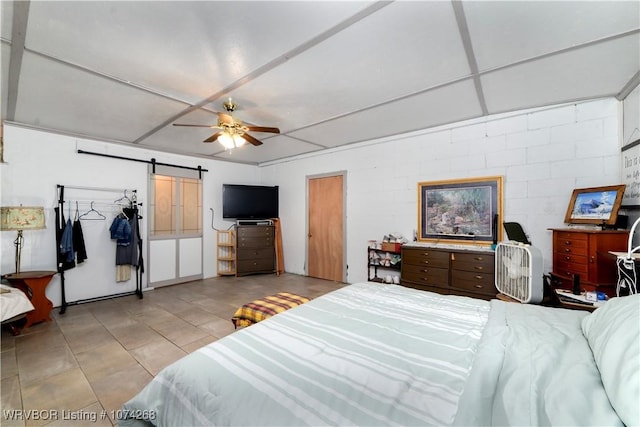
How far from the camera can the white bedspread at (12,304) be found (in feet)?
8.46

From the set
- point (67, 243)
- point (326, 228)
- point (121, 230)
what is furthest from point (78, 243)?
point (326, 228)

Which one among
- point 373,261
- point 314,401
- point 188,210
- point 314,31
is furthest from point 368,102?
point 188,210

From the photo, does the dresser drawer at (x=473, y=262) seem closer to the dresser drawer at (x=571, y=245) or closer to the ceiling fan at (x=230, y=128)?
the dresser drawer at (x=571, y=245)

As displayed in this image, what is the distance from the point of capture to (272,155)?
5.60 m

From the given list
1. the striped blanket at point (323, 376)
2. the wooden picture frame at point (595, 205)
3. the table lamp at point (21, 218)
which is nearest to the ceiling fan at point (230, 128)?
the striped blanket at point (323, 376)

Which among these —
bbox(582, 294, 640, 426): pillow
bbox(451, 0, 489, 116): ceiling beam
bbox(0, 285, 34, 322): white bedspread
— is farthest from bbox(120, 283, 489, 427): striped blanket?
bbox(0, 285, 34, 322): white bedspread

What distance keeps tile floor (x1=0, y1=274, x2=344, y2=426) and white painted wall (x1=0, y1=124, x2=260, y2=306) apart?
0.43 m

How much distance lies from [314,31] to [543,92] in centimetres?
255

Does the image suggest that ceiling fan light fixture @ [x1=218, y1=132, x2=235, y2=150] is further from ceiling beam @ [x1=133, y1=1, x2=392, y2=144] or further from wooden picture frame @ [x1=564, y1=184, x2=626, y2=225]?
wooden picture frame @ [x1=564, y1=184, x2=626, y2=225]

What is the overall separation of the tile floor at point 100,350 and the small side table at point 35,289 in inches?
4.3

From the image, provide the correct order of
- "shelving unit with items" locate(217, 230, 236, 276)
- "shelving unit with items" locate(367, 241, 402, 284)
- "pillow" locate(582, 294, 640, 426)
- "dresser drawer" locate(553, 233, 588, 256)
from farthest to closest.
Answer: "shelving unit with items" locate(217, 230, 236, 276)
"shelving unit with items" locate(367, 241, 402, 284)
"dresser drawer" locate(553, 233, 588, 256)
"pillow" locate(582, 294, 640, 426)

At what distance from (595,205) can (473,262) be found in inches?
49.5

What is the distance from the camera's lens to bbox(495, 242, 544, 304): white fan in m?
2.11

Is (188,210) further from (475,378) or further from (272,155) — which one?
(475,378)
